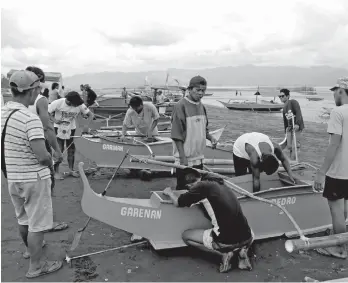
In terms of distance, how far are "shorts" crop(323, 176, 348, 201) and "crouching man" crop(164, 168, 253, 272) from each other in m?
1.17

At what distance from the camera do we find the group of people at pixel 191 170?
3.40 meters

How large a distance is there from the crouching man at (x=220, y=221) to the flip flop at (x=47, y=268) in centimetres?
162

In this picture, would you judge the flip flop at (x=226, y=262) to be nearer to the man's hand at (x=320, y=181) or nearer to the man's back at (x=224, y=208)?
the man's back at (x=224, y=208)

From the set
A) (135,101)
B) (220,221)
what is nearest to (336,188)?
(220,221)

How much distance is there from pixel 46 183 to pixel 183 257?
80.6 inches

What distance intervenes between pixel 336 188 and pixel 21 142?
3.71 metres

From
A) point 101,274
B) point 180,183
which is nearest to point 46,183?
point 101,274

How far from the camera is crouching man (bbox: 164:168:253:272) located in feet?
12.5

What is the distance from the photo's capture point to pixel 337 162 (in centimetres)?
409

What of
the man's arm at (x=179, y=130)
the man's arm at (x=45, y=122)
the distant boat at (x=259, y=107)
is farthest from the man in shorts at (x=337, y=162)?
the distant boat at (x=259, y=107)

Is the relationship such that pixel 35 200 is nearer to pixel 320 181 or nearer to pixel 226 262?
pixel 226 262

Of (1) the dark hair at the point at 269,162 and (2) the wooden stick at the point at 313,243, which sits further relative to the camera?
(1) the dark hair at the point at 269,162

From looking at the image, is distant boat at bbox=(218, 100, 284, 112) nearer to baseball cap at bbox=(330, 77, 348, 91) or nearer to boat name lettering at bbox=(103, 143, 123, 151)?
boat name lettering at bbox=(103, 143, 123, 151)

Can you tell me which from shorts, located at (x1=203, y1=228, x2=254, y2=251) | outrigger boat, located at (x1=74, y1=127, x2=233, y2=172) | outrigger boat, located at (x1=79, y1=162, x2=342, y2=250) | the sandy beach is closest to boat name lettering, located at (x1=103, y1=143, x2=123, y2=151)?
outrigger boat, located at (x1=74, y1=127, x2=233, y2=172)
